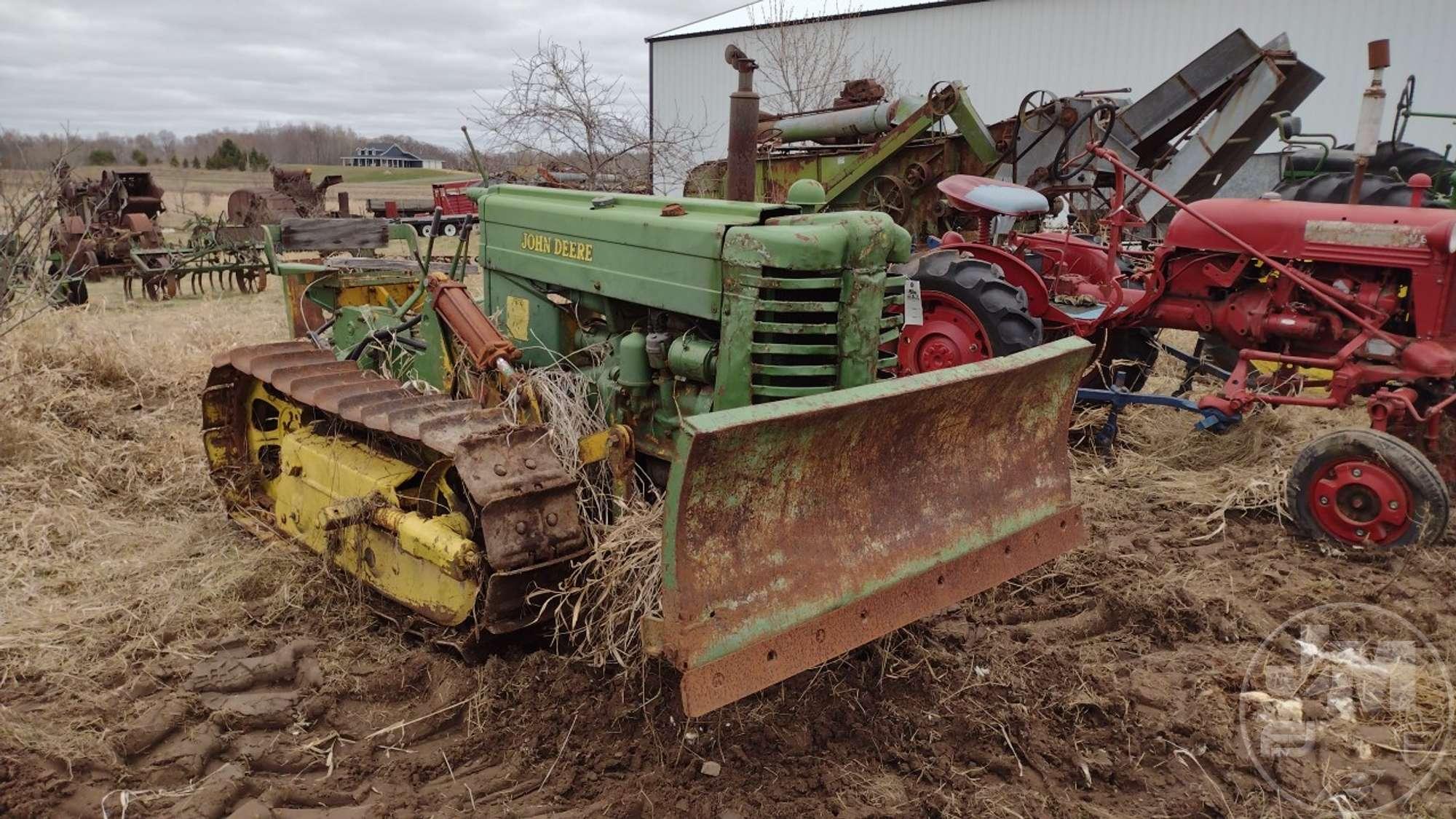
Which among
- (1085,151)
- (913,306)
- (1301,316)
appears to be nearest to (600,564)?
(913,306)

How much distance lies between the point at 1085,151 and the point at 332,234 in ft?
17.4

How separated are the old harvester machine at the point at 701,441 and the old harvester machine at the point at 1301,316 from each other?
1.08 m

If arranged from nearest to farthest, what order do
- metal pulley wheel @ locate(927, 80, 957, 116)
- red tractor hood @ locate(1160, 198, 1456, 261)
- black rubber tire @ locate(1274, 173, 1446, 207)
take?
red tractor hood @ locate(1160, 198, 1456, 261)
metal pulley wheel @ locate(927, 80, 957, 116)
black rubber tire @ locate(1274, 173, 1446, 207)

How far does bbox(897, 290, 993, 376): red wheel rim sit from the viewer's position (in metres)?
5.66

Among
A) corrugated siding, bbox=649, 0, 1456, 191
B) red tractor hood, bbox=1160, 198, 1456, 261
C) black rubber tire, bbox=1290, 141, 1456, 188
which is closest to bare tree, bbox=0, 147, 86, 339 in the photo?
red tractor hood, bbox=1160, 198, 1456, 261

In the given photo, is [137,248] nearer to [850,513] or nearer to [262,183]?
[850,513]

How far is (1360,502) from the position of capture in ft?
15.3

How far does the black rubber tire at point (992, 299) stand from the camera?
18.1 feet

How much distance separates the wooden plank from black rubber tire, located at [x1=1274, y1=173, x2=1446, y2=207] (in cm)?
686

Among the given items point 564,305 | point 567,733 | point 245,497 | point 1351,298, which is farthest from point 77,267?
point 1351,298

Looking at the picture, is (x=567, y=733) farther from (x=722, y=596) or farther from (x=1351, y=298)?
(x=1351, y=298)

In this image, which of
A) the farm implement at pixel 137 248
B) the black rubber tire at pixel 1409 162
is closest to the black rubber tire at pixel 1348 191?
the black rubber tire at pixel 1409 162

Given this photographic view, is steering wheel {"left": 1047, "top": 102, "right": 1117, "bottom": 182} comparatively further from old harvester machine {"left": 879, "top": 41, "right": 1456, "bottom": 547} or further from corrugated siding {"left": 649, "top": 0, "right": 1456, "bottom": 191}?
corrugated siding {"left": 649, "top": 0, "right": 1456, "bottom": 191}

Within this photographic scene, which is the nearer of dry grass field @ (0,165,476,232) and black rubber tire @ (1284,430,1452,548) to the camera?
black rubber tire @ (1284,430,1452,548)
